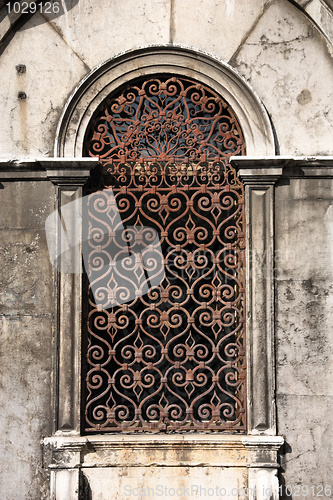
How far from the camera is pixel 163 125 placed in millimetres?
5688

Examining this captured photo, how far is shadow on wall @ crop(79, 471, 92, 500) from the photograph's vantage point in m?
5.36

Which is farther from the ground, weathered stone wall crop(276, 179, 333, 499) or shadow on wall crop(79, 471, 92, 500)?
weathered stone wall crop(276, 179, 333, 499)

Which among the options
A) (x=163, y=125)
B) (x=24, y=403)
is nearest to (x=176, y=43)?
(x=163, y=125)

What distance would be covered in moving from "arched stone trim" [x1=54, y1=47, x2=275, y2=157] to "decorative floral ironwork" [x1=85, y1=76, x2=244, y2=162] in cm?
9

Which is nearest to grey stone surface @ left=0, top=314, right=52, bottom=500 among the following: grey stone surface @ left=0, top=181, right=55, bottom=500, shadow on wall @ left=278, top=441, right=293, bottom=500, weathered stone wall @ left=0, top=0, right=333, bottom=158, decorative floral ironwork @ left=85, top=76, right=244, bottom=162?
grey stone surface @ left=0, top=181, right=55, bottom=500

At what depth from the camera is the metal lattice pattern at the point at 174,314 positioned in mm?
5520

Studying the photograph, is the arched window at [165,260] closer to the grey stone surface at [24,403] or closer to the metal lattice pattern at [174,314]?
the metal lattice pattern at [174,314]

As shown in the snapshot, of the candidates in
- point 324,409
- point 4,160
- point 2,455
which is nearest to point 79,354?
point 2,455

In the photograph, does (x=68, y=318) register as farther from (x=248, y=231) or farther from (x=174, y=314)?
(x=248, y=231)

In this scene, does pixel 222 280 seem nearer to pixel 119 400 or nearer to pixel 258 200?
pixel 258 200

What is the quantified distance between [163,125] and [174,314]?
1.82 m

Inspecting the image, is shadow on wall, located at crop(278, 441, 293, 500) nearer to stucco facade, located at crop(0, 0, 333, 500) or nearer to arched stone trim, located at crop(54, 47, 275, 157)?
stucco facade, located at crop(0, 0, 333, 500)

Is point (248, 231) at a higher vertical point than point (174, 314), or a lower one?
higher

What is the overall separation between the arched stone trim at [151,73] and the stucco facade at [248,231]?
0.01 metres
